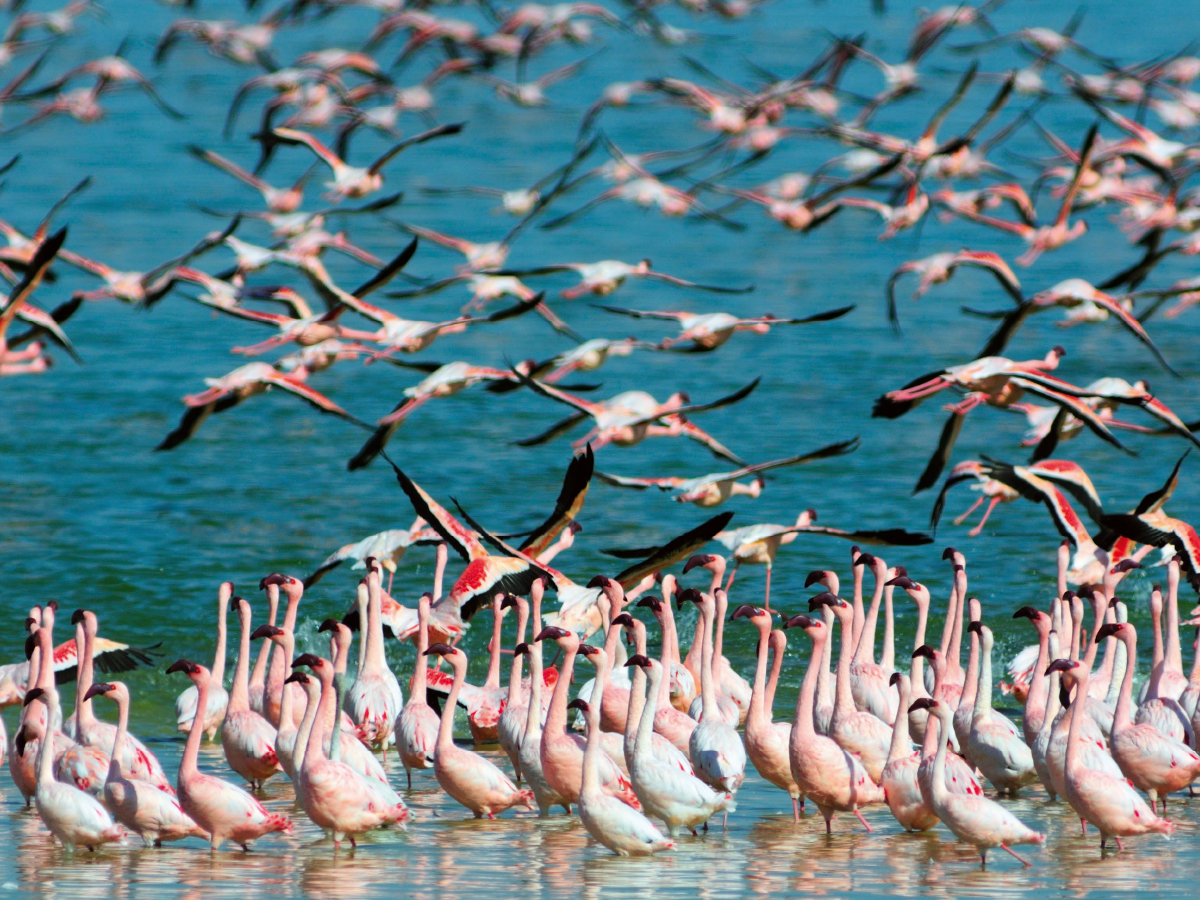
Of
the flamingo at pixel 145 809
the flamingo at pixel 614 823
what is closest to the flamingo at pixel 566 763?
the flamingo at pixel 614 823

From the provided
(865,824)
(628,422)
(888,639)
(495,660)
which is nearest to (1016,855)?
(865,824)

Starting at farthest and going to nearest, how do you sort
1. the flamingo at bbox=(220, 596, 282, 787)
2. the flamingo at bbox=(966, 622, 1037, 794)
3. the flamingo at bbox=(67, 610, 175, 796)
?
the flamingo at bbox=(220, 596, 282, 787)
the flamingo at bbox=(966, 622, 1037, 794)
the flamingo at bbox=(67, 610, 175, 796)

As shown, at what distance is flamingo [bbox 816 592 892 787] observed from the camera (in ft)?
34.3

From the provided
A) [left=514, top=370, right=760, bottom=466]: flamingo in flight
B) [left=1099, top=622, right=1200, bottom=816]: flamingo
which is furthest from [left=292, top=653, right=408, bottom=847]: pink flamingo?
[left=514, top=370, right=760, bottom=466]: flamingo in flight

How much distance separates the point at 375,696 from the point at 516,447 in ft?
40.1

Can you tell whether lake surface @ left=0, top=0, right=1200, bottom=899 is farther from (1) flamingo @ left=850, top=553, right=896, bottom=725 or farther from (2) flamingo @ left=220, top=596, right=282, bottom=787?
(1) flamingo @ left=850, top=553, right=896, bottom=725

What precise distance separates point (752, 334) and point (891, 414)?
1675 cm

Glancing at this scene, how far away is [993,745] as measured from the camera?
10609 mm

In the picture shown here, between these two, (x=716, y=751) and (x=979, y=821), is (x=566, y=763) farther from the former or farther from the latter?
(x=979, y=821)

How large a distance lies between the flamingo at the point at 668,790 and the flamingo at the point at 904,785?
2.80 feet

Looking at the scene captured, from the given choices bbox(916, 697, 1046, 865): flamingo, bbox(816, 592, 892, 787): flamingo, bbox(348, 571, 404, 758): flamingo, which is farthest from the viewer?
bbox(348, 571, 404, 758): flamingo

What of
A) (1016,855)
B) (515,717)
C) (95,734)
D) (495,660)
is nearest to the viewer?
(1016,855)

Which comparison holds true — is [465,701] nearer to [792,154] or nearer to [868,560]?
[868,560]

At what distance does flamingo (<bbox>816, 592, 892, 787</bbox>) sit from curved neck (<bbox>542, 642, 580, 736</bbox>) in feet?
5.02
